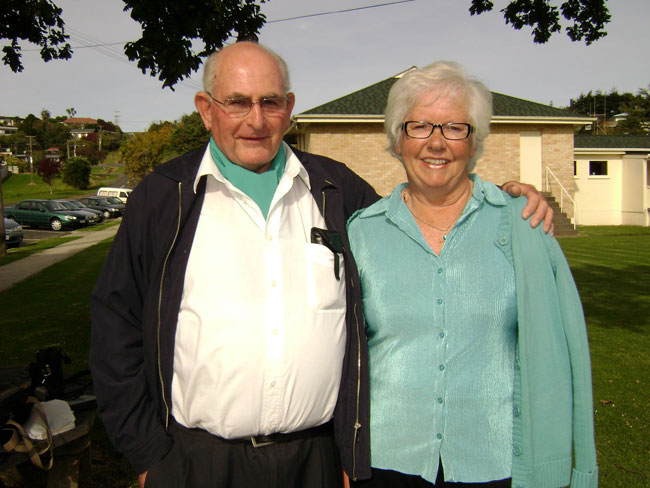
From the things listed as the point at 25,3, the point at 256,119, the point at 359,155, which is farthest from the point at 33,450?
the point at 359,155

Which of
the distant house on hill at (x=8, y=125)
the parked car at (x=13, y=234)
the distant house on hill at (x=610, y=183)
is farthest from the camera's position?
the distant house on hill at (x=8, y=125)

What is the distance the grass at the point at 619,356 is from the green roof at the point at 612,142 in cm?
1504

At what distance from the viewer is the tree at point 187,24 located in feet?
18.0

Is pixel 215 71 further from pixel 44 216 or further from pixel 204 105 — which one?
pixel 44 216

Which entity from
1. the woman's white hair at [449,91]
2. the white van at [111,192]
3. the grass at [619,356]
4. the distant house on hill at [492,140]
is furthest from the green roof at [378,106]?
the white van at [111,192]

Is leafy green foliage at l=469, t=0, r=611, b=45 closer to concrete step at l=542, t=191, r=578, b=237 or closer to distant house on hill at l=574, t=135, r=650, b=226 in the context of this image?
concrete step at l=542, t=191, r=578, b=237

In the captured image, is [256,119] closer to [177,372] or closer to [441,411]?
[177,372]

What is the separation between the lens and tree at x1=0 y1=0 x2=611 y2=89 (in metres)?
5.47

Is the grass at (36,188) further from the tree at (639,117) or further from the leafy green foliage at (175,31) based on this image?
the tree at (639,117)

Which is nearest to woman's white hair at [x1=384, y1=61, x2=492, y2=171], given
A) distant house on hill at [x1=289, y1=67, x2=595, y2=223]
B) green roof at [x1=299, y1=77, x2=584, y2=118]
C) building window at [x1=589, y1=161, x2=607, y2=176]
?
distant house on hill at [x1=289, y1=67, x2=595, y2=223]

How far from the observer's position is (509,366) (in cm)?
217

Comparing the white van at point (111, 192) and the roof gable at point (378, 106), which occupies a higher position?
the roof gable at point (378, 106)

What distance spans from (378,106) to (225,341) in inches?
826

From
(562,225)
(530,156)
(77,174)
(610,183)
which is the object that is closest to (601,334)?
(562,225)
